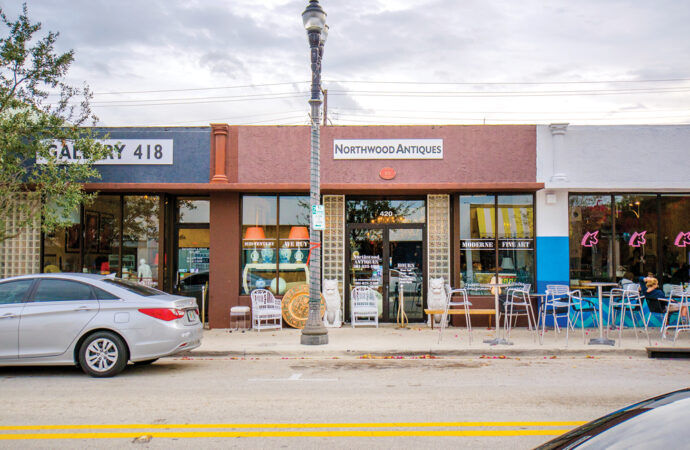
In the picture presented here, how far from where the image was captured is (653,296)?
42.3 ft

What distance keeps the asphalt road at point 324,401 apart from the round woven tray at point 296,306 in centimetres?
366

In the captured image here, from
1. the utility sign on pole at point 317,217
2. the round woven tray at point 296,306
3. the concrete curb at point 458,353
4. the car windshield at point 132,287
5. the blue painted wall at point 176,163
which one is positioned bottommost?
the concrete curb at point 458,353

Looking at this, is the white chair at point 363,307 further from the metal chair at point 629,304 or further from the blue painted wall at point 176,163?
the metal chair at point 629,304

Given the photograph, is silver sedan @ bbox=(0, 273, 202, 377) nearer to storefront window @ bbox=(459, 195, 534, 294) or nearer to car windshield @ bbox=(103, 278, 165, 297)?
car windshield @ bbox=(103, 278, 165, 297)

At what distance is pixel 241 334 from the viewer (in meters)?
13.1

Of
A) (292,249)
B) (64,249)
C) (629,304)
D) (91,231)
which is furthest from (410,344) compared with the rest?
(64,249)

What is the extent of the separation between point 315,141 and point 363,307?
454 cm

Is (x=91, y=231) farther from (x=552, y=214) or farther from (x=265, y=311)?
(x=552, y=214)

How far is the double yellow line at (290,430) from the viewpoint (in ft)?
18.7

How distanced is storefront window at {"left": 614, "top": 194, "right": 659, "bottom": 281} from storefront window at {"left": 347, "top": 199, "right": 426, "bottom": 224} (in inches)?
→ 192

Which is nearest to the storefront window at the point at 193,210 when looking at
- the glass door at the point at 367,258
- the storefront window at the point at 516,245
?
the glass door at the point at 367,258

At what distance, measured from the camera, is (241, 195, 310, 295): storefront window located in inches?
568

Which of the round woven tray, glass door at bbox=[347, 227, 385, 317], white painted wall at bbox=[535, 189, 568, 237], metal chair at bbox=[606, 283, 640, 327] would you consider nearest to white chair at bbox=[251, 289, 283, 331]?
the round woven tray

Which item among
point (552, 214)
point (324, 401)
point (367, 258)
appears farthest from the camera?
point (367, 258)
